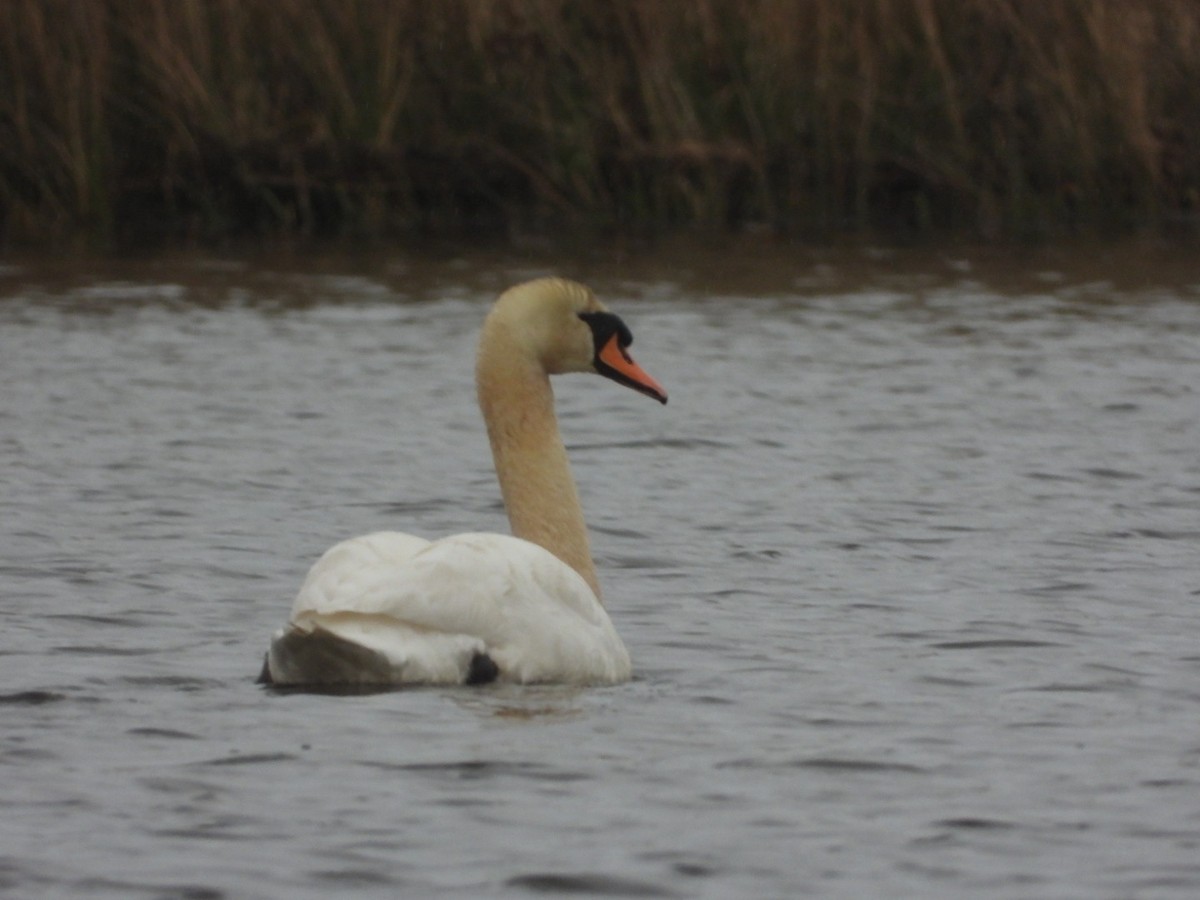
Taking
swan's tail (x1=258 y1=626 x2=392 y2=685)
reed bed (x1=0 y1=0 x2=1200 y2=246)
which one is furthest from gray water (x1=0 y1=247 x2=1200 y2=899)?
reed bed (x1=0 y1=0 x2=1200 y2=246)

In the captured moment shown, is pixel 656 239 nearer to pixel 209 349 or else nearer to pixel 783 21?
pixel 783 21

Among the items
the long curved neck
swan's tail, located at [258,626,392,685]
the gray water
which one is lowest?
the gray water

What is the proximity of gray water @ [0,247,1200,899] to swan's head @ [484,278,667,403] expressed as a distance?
0.72 meters

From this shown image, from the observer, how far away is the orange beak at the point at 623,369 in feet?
23.0

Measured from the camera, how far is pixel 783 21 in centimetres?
1684

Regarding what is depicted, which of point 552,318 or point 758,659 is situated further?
point 552,318

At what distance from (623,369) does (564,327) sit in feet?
0.66

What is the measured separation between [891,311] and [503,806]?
9205mm

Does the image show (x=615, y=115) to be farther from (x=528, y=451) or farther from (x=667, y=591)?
(x=528, y=451)

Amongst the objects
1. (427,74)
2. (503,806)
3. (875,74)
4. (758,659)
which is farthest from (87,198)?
(503,806)

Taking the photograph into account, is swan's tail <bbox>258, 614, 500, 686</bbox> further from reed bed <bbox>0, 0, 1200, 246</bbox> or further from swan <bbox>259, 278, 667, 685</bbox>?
reed bed <bbox>0, 0, 1200, 246</bbox>

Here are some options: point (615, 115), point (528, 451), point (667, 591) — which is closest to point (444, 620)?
point (528, 451)

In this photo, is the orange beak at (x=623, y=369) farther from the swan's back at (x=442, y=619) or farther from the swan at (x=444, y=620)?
the swan's back at (x=442, y=619)

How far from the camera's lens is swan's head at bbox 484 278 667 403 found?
694 cm
